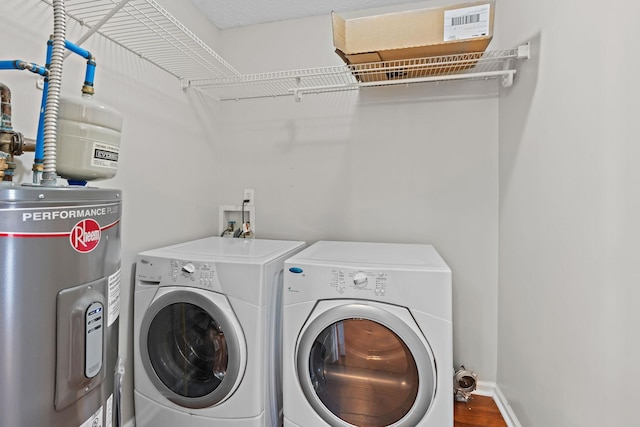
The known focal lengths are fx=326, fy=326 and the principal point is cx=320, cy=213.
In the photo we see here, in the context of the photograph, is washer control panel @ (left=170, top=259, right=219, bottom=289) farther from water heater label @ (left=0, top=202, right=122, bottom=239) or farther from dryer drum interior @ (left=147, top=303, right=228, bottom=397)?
water heater label @ (left=0, top=202, right=122, bottom=239)

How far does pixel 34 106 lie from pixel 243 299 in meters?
1.06

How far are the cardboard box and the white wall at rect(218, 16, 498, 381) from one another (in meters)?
0.38

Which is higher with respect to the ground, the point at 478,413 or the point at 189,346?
the point at 189,346

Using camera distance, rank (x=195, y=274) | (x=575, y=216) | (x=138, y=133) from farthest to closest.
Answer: (x=138, y=133)
(x=195, y=274)
(x=575, y=216)

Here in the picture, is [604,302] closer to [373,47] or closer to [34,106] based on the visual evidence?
[373,47]

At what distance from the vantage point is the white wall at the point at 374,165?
1.93m

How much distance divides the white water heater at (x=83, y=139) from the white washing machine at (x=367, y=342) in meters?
0.80

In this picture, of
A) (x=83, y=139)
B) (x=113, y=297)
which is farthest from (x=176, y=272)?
(x=83, y=139)

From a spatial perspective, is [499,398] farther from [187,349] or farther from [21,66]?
[21,66]

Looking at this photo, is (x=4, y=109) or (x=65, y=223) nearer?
(x=65, y=223)

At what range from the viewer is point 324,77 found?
207 centimetres

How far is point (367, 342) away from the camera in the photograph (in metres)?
1.37

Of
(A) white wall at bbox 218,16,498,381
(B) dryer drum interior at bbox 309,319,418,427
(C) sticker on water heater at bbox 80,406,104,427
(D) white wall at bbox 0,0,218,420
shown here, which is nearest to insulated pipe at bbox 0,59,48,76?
(D) white wall at bbox 0,0,218,420

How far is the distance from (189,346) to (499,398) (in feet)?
5.49
